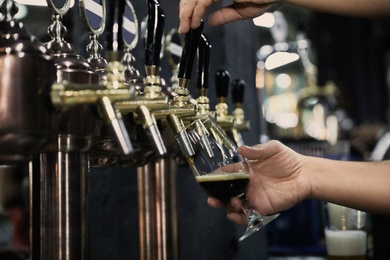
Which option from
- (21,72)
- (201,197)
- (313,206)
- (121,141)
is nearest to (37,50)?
(21,72)

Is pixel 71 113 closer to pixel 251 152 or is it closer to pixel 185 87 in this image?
pixel 185 87

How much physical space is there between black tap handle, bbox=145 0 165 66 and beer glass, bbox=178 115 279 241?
5.8 inches

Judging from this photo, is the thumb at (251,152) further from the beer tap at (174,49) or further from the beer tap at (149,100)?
the beer tap at (174,49)

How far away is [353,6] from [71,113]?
1.04 meters

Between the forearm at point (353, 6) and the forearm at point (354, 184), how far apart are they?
467 mm

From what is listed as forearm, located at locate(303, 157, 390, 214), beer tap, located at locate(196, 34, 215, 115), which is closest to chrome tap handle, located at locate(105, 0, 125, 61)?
beer tap, located at locate(196, 34, 215, 115)

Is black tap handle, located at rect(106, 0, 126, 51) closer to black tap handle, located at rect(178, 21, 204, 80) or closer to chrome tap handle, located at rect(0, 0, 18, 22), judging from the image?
chrome tap handle, located at rect(0, 0, 18, 22)

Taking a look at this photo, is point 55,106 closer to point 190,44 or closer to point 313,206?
point 190,44

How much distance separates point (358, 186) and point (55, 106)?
33.4 inches

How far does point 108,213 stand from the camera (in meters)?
2.00

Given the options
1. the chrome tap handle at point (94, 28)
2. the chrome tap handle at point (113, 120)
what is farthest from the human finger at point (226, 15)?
the chrome tap handle at point (113, 120)

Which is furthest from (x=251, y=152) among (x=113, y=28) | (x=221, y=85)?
(x=113, y=28)

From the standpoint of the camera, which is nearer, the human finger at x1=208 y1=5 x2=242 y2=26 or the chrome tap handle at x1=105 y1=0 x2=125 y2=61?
the chrome tap handle at x1=105 y1=0 x2=125 y2=61

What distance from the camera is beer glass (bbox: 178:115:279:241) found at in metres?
1.13
